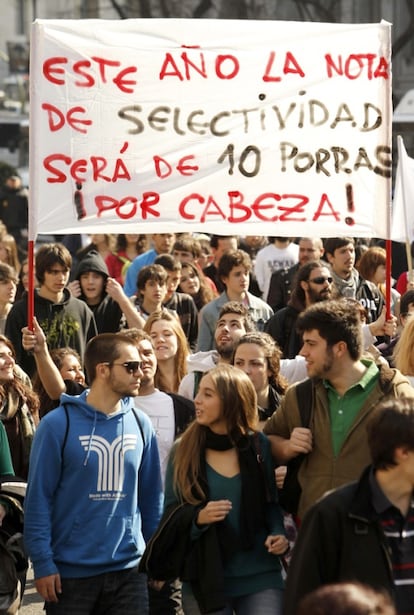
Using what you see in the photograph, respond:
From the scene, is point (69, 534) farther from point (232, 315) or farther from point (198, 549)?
point (232, 315)

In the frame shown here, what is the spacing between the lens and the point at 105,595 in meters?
5.69

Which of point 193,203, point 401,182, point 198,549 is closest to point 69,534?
point 198,549

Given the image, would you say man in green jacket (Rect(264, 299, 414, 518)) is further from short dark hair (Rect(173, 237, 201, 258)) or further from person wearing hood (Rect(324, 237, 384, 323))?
short dark hair (Rect(173, 237, 201, 258))

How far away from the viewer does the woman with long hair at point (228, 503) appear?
5441 millimetres

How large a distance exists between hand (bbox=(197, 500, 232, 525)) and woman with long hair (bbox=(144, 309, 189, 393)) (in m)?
2.34

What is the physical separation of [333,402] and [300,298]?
373 cm

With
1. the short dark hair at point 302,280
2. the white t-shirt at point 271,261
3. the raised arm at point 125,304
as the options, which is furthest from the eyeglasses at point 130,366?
the white t-shirt at point 271,261

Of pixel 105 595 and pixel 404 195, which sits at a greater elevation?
pixel 404 195

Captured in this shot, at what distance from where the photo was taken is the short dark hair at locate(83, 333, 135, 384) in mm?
5848

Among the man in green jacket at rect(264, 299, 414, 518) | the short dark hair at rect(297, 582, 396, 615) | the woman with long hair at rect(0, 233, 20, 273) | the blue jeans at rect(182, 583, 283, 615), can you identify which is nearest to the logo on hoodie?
the blue jeans at rect(182, 583, 283, 615)

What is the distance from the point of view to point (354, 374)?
5496mm

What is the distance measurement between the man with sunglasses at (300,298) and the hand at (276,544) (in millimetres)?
3531

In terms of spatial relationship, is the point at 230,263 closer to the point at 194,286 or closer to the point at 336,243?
the point at 336,243

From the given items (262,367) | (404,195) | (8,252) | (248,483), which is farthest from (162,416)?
(8,252)
